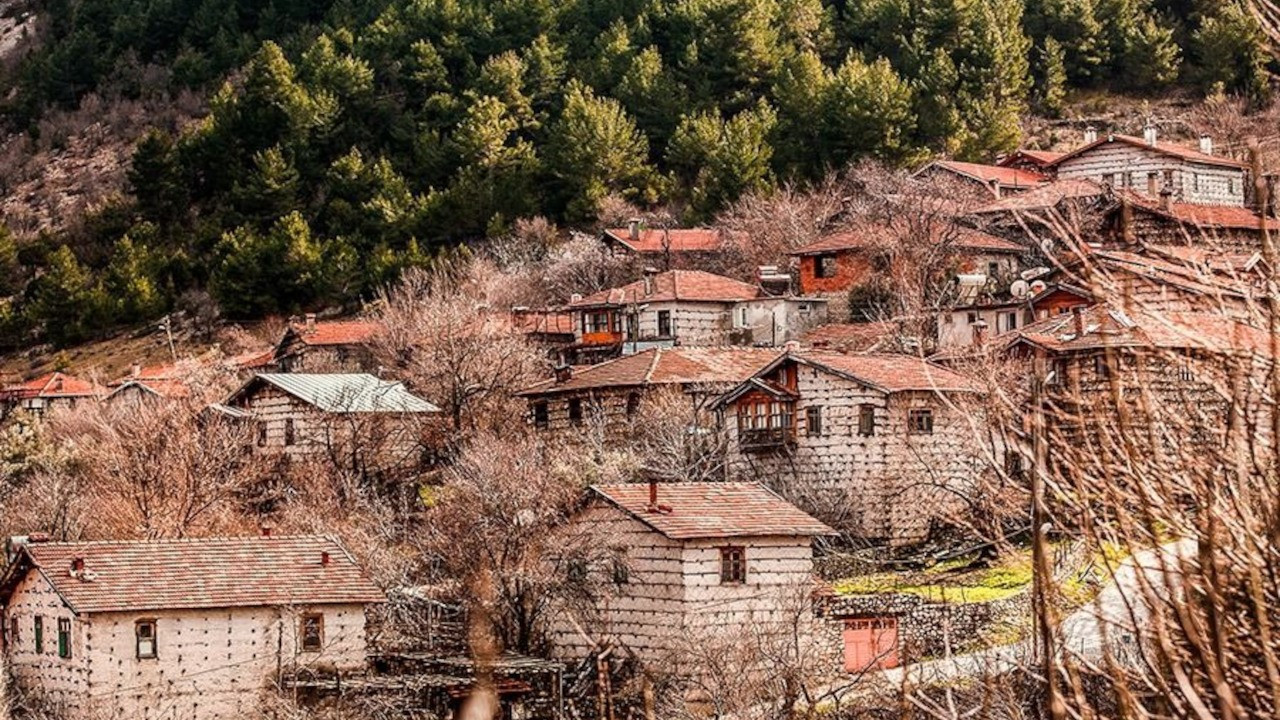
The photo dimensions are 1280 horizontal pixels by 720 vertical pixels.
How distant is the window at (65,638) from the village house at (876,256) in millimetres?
26692

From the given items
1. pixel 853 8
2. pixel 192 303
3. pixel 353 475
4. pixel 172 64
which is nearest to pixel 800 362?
pixel 353 475

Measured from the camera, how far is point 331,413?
54.3 meters

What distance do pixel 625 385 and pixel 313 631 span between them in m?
12.7

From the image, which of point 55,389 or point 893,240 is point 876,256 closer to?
point 893,240

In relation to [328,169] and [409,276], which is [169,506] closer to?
[409,276]

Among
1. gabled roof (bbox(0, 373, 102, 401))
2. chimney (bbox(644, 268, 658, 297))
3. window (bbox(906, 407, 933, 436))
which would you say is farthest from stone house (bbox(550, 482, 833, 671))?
gabled roof (bbox(0, 373, 102, 401))

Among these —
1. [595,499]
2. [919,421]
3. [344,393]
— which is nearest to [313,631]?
[595,499]

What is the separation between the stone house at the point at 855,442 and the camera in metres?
45.8

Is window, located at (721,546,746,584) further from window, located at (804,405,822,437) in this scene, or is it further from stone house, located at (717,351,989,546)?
window, located at (804,405,822,437)

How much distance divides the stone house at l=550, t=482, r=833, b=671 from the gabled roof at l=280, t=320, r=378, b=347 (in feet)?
85.5

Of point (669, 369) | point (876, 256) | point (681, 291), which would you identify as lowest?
point (669, 369)

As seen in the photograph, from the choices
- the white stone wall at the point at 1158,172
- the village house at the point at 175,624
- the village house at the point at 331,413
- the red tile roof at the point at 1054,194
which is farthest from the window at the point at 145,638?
the white stone wall at the point at 1158,172

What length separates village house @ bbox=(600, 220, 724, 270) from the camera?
69.2 meters

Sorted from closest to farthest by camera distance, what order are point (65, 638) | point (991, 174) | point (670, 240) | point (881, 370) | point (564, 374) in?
point (65, 638) → point (881, 370) → point (564, 374) → point (991, 174) → point (670, 240)
